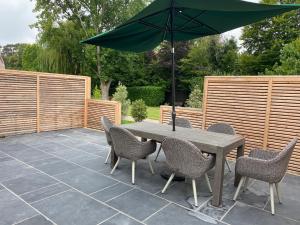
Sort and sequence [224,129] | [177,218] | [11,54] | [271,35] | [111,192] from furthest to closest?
[11,54]
[271,35]
[224,129]
[111,192]
[177,218]

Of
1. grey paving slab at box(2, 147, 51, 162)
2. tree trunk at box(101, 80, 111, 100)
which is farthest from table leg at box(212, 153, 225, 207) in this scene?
tree trunk at box(101, 80, 111, 100)

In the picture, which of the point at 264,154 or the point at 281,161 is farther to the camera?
the point at 264,154

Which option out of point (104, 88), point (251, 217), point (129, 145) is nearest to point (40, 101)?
point (129, 145)

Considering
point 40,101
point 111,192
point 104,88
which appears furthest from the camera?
point 104,88

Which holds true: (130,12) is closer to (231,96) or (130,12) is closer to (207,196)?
(231,96)

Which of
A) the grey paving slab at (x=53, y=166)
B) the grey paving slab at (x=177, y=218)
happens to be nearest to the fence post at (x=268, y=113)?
the grey paving slab at (x=177, y=218)

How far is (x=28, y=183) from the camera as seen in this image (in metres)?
3.33

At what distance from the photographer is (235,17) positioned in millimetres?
3080

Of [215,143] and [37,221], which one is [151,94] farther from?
[37,221]

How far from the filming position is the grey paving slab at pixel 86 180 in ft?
10.7

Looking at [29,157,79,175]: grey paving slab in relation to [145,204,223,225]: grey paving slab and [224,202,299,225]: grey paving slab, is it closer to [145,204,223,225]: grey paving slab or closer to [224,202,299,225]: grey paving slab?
[145,204,223,225]: grey paving slab

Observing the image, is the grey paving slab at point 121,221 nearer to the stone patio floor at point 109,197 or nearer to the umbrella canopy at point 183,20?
the stone patio floor at point 109,197

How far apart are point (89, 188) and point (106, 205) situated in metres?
0.55

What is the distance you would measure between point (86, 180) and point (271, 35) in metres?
16.6
